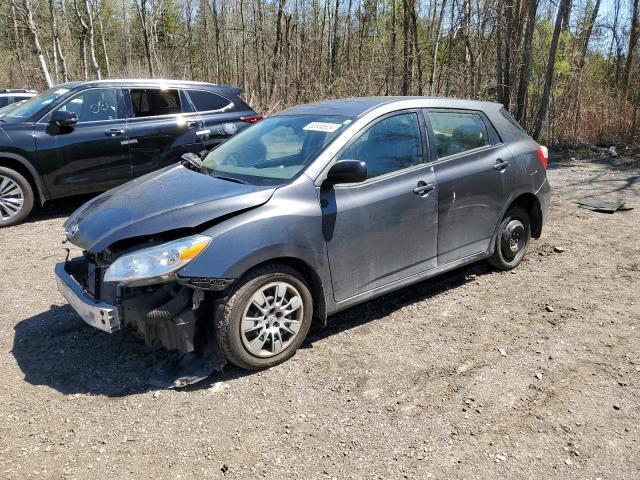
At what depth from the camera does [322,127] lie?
4125 millimetres

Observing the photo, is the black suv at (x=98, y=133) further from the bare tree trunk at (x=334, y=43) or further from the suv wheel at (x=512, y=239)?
the bare tree trunk at (x=334, y=43)

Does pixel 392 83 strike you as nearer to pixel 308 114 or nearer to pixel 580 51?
pixel 580 51

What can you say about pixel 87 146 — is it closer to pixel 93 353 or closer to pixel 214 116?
pixel 214 116

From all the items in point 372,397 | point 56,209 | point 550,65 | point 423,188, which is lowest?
point 372,397

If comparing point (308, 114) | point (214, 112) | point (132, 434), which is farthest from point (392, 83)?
point (132, 434)

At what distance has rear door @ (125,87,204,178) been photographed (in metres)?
7.63

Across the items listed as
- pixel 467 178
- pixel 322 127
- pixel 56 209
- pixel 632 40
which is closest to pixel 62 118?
pixel 56 209

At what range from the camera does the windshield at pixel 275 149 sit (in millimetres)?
3877

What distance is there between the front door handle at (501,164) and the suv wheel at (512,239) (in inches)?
19.1

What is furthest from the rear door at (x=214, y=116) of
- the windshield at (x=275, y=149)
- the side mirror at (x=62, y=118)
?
the windshield at (x=275, y=149)

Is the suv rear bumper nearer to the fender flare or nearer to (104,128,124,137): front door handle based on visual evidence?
the fender flare

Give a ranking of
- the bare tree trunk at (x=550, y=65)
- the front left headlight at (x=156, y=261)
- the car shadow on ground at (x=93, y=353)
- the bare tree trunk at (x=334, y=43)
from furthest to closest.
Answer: the bare tree trunk at (x=334, y=43)
the bare tree trunk at (x=550, y=65)
the car shadow on ground at (x=93, y=353)
the front left headlight at (x=156, y=261)

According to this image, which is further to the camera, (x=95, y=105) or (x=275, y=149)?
(x=95, y=105)

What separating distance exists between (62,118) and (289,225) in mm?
4920
